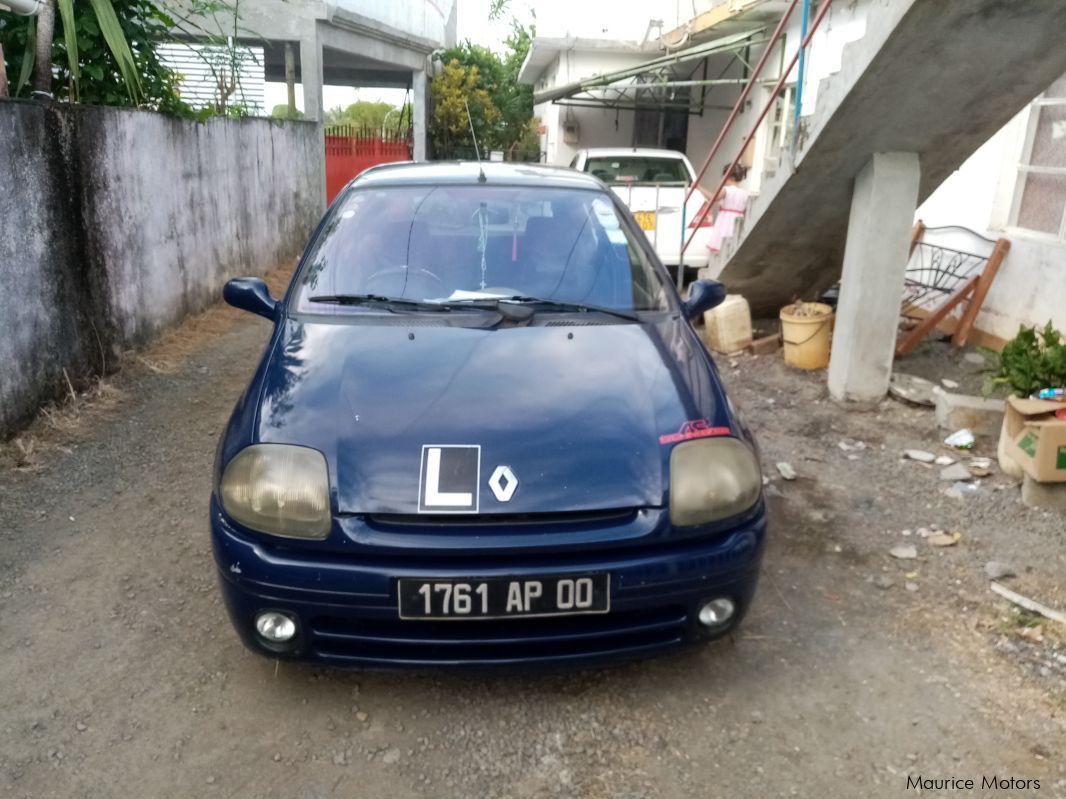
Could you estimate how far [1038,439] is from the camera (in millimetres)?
3959

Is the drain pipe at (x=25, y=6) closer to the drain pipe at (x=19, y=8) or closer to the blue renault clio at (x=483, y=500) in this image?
the drain pipe at (x=19, y=8)

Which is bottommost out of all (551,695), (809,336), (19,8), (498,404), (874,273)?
(551,695)

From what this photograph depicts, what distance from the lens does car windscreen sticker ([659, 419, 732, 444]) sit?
2547 mm

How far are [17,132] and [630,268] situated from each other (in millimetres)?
3482

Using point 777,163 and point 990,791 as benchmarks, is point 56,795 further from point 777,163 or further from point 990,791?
point 777,163

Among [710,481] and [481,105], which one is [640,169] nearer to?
[710,481]

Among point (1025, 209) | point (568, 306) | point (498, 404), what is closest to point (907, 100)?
point (1025, 209)

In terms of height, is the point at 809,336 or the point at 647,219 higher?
the point at 647,219

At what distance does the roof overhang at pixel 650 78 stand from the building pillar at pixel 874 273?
765 centimetres

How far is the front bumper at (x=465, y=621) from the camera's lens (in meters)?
2.32

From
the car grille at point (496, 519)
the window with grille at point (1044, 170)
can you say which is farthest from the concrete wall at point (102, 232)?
the window with grille at point (1044, 170)

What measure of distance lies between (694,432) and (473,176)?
192cm

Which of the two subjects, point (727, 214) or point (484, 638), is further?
point (727, 214)

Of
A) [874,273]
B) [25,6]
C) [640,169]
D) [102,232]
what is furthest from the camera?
[640,169]
